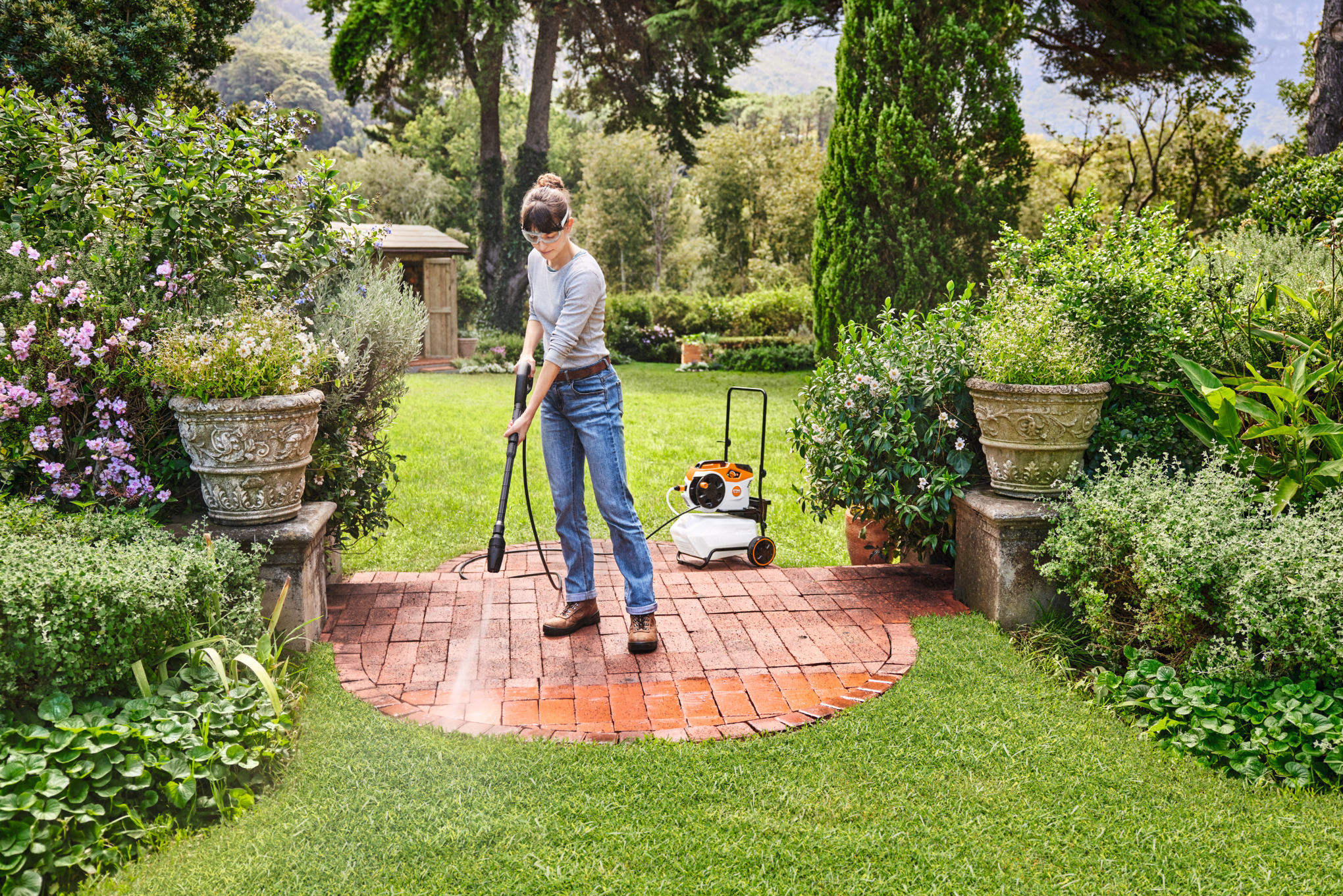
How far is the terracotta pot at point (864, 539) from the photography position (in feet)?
15.3

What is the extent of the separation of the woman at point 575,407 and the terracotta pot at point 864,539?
1493mm

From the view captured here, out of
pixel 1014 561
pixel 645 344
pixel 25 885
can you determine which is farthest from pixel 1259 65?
pixel 25 885

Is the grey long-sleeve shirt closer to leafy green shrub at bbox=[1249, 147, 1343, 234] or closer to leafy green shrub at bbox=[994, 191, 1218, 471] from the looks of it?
leafy green shrub at bbox=[994, 191, 1218, 471]

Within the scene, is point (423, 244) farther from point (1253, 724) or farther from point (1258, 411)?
point (1253, 724)

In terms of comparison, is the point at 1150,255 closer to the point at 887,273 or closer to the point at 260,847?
the point at 260,847

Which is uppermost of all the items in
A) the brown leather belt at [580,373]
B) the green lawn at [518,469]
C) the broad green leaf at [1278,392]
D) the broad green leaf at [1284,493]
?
the broad green leaf at [1278,392]

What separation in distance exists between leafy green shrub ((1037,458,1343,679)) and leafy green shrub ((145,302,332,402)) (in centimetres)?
291

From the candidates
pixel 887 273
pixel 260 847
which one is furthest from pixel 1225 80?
pixel 260 847

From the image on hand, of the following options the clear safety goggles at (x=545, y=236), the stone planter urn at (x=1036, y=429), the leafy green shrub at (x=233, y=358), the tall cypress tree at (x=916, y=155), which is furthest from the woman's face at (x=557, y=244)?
the tall cypress tree at (x=916, y=155)


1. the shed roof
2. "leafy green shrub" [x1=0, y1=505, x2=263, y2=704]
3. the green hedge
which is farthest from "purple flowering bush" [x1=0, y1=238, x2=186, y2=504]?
the green hedge

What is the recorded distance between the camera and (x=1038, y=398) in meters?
3.47

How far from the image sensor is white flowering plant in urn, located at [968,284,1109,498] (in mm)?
3494

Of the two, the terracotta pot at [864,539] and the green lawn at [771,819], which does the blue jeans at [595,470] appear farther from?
the terracotta pot at [864,539]

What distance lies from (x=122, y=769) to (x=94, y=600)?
0.46 meters
